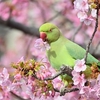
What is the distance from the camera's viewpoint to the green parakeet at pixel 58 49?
1.90 m

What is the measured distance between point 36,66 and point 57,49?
0.98 ft

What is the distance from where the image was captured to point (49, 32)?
75.7 inches

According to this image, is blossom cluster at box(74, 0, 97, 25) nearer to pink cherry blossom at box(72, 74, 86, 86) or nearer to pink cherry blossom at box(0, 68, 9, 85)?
pink cherry blossom at box(72, 74, 86, 86)

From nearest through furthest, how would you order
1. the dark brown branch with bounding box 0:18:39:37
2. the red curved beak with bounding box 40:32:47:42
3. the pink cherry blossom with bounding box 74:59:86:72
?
the pink cherry blossom with bounding box 74:59:86:72
the red curved beak with bounding box 40:32:47:42
the dark brown branch with bounding box 0:18:39:37

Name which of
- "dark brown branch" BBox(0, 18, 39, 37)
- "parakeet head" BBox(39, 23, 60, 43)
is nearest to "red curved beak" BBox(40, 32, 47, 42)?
"parakeet head" BBox(39, 23, 60, 43)

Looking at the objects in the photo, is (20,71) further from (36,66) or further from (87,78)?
(87,78)

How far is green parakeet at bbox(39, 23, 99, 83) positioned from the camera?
6.23 feet

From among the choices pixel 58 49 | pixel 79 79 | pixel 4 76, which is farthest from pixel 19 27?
pixel 79 79

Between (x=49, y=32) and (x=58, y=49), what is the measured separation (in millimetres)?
96

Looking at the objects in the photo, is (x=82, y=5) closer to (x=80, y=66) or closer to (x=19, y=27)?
(x=80, y=66)

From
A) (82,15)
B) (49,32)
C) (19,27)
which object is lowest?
(19,27)

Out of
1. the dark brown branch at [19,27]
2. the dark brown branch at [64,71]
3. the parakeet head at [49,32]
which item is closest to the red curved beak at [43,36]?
the parakeet head at [49,32]

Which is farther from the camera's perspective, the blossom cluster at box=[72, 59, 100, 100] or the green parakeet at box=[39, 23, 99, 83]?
the green parakeet at box=[39, 23, 99, 83]

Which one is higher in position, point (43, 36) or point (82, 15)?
point (82, 15)
